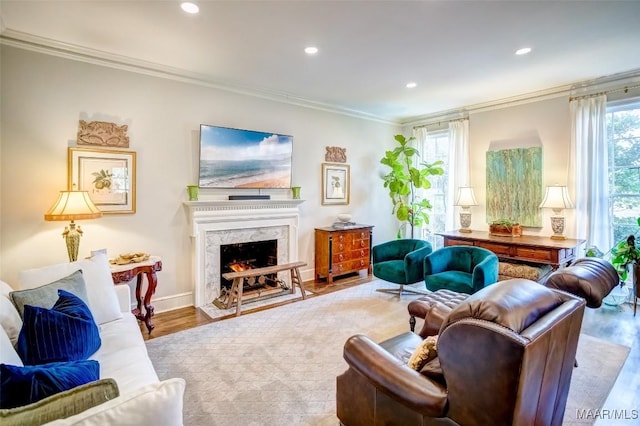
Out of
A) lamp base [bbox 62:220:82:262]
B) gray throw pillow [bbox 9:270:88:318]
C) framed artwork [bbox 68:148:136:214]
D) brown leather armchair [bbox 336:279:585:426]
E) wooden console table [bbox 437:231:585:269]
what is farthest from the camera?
wooden console table [bbox 437:231:585:269]

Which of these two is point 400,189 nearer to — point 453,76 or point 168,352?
point 453,76

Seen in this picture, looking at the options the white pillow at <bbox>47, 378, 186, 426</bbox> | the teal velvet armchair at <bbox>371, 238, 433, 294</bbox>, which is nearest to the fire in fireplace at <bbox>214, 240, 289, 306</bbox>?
the teal velvet armchair at <bbox>371, 238, 433, 294</bbox>

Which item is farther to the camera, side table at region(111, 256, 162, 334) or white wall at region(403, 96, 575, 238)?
white wall at region(403, 96, 575, 238)

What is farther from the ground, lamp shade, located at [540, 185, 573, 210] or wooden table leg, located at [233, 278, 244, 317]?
lamp shade, located at [540, 185, 573, 210]

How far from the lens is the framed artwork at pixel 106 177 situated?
10.5 feet

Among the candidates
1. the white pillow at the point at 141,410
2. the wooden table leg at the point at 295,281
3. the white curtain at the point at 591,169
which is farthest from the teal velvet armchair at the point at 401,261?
the white pillow at the point at 141,410

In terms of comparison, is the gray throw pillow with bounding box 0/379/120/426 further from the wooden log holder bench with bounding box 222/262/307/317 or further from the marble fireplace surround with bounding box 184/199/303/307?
the marble fireplace surround with bounding box 184/199/303/307

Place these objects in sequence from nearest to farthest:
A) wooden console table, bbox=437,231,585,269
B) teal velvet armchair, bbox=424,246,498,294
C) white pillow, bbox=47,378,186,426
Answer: white pillow, bbox=47,378,186,426, teal velvet armchair, bbox=424,246,498,294, wooden console table, bbox=437,231,585,269

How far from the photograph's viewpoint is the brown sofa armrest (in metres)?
1.30

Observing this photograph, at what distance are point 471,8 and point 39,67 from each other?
3919mm

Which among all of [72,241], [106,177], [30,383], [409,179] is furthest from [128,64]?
[409,179]

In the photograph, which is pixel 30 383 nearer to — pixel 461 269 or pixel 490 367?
pixel 490 367

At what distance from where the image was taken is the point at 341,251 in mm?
5121

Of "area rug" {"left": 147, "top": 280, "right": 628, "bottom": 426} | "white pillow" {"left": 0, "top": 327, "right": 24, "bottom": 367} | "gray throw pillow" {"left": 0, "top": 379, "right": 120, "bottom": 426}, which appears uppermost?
"gray throw pillow" {"left": 0, "top": 379, "right": 120, "bottom": 426}
